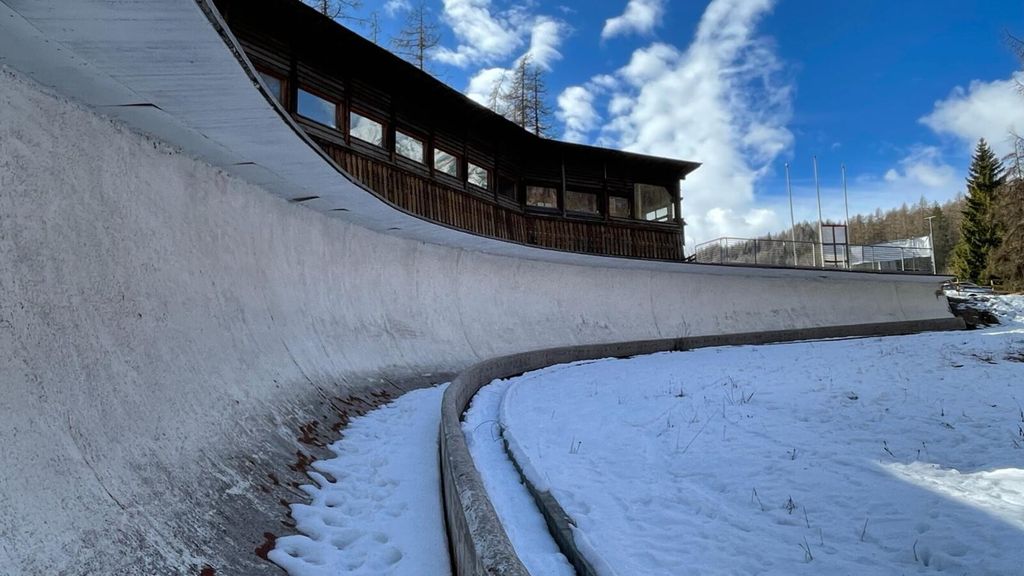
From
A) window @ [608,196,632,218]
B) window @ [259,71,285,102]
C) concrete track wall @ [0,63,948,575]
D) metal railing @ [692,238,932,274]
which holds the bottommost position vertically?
concrete track wall @ [0,63,948,575]

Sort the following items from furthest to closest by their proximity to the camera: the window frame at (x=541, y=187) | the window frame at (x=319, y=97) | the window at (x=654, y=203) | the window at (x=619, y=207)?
the window at (x=654, y=203), the window at (x=619, y=207), the window frame at (x=541, y=187), the window frame at (x=319, y=97)

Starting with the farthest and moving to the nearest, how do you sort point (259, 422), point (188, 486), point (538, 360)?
1. point (538, 360)
2. point (259, 422)
3. point (188, 486)

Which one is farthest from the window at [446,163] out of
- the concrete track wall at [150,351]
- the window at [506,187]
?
the concrete track wall at [150,351]

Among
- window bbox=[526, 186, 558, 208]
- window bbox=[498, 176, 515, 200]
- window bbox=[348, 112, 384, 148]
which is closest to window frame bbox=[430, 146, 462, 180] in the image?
window bbox=[348, 112, 384, 148]

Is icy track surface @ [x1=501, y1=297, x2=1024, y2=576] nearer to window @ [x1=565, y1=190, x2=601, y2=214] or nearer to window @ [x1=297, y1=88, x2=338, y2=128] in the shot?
window @ [x1=297, y1=88, x2=338, y2=128]

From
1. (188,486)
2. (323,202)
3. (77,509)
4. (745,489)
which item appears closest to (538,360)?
(323,202)

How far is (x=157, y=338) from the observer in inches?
156

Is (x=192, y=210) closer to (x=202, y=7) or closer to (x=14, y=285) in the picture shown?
(x=14, y=285)

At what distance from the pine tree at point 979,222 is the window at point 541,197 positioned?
4216 centimetres

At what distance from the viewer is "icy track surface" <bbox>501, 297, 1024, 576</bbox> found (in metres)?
3.65

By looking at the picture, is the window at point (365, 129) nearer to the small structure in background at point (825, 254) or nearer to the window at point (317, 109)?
the window at point (317, 109)

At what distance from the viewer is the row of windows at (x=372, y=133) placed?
9812mm

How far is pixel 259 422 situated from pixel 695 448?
4622 millimetres

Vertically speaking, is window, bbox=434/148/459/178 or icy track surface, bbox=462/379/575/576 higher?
window, bbox=434/148/459/178
